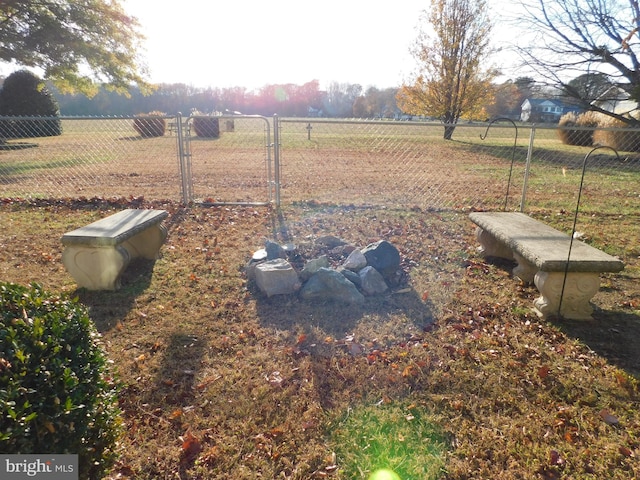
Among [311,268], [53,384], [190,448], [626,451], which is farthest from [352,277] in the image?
[53,384]

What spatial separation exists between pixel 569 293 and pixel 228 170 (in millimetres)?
9924

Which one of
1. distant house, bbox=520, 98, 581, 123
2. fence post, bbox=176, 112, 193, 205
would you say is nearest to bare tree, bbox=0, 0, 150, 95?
fence post, bbox=176, 112, 193, 205

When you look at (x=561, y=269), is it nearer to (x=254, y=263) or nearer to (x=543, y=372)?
(x=543, y=372)

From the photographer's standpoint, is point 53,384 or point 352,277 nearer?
point 53,384

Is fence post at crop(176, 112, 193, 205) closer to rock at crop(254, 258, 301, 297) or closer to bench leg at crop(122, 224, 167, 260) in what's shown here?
bench leg at crop(122, 224, 167, 260)

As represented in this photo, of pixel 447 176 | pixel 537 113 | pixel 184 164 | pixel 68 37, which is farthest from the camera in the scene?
pixel 537 113

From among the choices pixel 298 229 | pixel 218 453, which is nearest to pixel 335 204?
pixel 298 229

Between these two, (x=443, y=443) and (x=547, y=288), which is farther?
(x=547, y=288)

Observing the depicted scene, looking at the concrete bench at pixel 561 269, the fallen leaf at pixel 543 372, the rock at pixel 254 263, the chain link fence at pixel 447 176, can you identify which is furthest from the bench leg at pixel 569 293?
the rock at pixel 254 263

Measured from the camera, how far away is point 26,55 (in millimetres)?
18047

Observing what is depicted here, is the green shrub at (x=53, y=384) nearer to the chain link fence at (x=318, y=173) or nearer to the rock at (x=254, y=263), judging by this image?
the rock at (x=254, y=263)

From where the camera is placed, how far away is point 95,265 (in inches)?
158

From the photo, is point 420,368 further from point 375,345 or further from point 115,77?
point 115,77

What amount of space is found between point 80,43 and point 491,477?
2169cm
